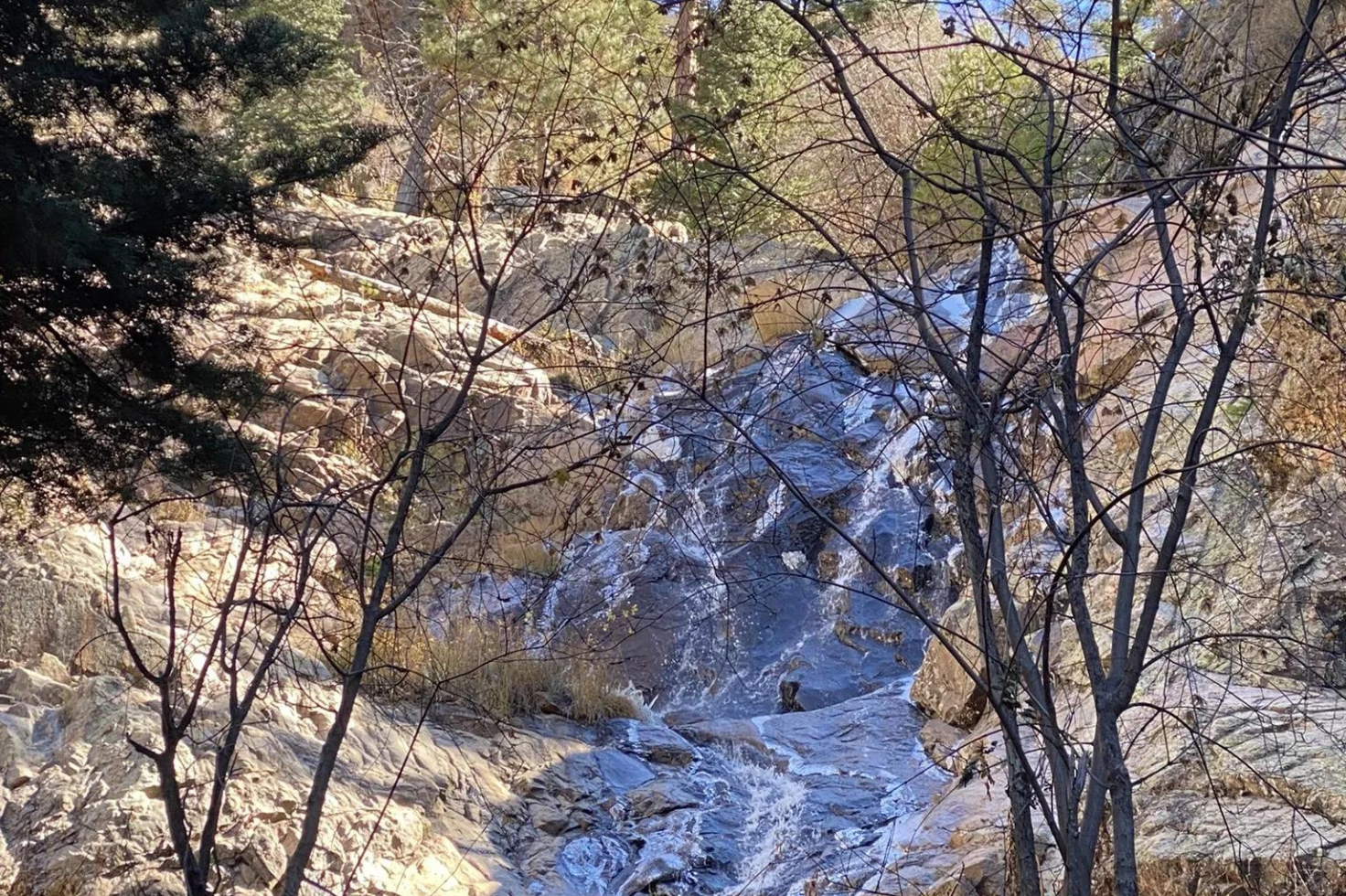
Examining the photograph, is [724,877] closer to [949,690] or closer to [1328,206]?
[949,690]

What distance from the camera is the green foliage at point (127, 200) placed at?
24.7ft

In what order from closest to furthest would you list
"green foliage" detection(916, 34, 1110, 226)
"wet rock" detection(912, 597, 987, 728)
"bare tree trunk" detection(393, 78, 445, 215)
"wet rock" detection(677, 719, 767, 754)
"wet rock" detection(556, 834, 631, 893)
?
1. "green foliage" detection(916, 34, 1110, 226)
2. "bare tree trunk" detection(393, 78, 445, 215)
3. "wet rock" detection(556, 834, 631, 893)
4. "wet rock" detection(912, 597, 987, 728)
5. "wet rock" detection(677, 719, 767, 754)

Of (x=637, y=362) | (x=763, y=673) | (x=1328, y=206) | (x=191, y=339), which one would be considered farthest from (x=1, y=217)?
(x=1328, y=206)

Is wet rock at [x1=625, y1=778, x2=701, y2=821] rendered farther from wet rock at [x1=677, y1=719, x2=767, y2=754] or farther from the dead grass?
the dead grass

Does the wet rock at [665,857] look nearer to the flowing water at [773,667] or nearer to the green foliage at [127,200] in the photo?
the flowing water at [773,667]

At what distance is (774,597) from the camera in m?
11.1

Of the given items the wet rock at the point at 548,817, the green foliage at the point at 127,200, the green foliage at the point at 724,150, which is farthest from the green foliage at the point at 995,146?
the green foliage at the point at 127,200

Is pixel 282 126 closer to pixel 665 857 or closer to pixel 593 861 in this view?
pixel 593 861

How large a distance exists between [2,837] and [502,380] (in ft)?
23.7

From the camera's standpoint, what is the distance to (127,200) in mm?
8039

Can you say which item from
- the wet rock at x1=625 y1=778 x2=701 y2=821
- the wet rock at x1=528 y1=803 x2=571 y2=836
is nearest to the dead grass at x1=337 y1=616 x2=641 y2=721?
the wet rock at x1=528 y1=803 x2=571 y2=836

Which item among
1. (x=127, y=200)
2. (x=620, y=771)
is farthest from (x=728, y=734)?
(x=127, y=200)

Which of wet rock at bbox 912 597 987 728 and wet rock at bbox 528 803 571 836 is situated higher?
wet rock at bbox 912 597 987 728

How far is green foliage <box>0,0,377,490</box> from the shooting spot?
7.54 m
